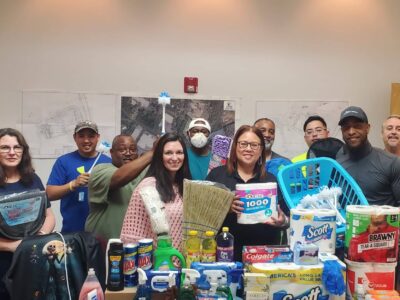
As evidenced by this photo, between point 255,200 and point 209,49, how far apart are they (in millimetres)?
2595

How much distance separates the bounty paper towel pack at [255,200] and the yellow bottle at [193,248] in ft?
0.67

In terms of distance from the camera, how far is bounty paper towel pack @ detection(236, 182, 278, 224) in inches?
61.1

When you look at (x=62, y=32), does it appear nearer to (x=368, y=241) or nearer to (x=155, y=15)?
(x=155, y=15)

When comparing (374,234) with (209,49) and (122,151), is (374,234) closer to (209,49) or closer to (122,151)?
(122,151)

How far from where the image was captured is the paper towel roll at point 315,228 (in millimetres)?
1341

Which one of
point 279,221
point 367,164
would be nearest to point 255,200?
point 279,221

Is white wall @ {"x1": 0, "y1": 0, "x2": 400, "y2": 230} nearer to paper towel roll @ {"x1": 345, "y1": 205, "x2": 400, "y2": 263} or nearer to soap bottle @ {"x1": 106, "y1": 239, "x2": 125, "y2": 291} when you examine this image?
soap bottle @ {"x1": 106, "y1": 239, "x2": 125, "y2": 291}

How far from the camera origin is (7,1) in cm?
361

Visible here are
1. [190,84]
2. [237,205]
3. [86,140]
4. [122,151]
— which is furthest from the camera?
[190,84]

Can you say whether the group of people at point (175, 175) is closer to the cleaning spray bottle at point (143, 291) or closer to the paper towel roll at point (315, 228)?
the paper towel roll at point (315, 228)

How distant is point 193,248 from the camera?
146 cm

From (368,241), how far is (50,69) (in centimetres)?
327

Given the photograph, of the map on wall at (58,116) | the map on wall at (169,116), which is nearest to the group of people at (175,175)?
the map on wall at (58,116)

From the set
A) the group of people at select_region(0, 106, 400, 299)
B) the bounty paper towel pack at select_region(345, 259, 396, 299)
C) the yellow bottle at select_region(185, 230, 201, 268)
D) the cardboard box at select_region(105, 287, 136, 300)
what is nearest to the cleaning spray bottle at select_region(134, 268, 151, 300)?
the cardboard box at select_region(105, 287, 136, 300)
